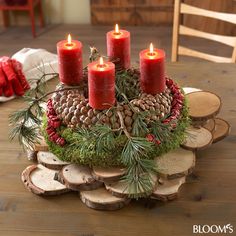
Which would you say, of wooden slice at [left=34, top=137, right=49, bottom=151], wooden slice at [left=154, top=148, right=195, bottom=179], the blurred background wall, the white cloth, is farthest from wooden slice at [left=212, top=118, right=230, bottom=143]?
the blurred background wall

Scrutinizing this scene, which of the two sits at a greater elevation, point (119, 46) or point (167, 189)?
point (119, 46)

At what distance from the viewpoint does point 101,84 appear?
1.04 metres

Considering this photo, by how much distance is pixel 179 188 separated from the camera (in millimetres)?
1102

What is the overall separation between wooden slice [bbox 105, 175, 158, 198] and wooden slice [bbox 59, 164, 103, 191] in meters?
0.04

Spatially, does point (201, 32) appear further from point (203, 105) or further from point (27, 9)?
point (27, 9)

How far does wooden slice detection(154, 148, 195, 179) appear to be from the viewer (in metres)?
1.09

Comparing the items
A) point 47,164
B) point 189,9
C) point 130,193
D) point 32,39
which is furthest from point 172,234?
point 32,39

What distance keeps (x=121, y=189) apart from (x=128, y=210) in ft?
0.17

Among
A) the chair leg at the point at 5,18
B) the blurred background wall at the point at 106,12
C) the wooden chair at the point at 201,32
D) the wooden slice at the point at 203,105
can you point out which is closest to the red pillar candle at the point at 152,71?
the wooden slice at the point at 203,105

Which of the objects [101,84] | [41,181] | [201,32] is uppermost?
[101,84]

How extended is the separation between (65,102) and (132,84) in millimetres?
188

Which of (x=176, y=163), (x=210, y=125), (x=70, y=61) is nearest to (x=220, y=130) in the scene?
(x=210, y=125)

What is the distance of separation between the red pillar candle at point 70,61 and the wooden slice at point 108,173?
0.79 feet

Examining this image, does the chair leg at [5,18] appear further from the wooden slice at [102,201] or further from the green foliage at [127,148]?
the wooden slice at [102,201]
